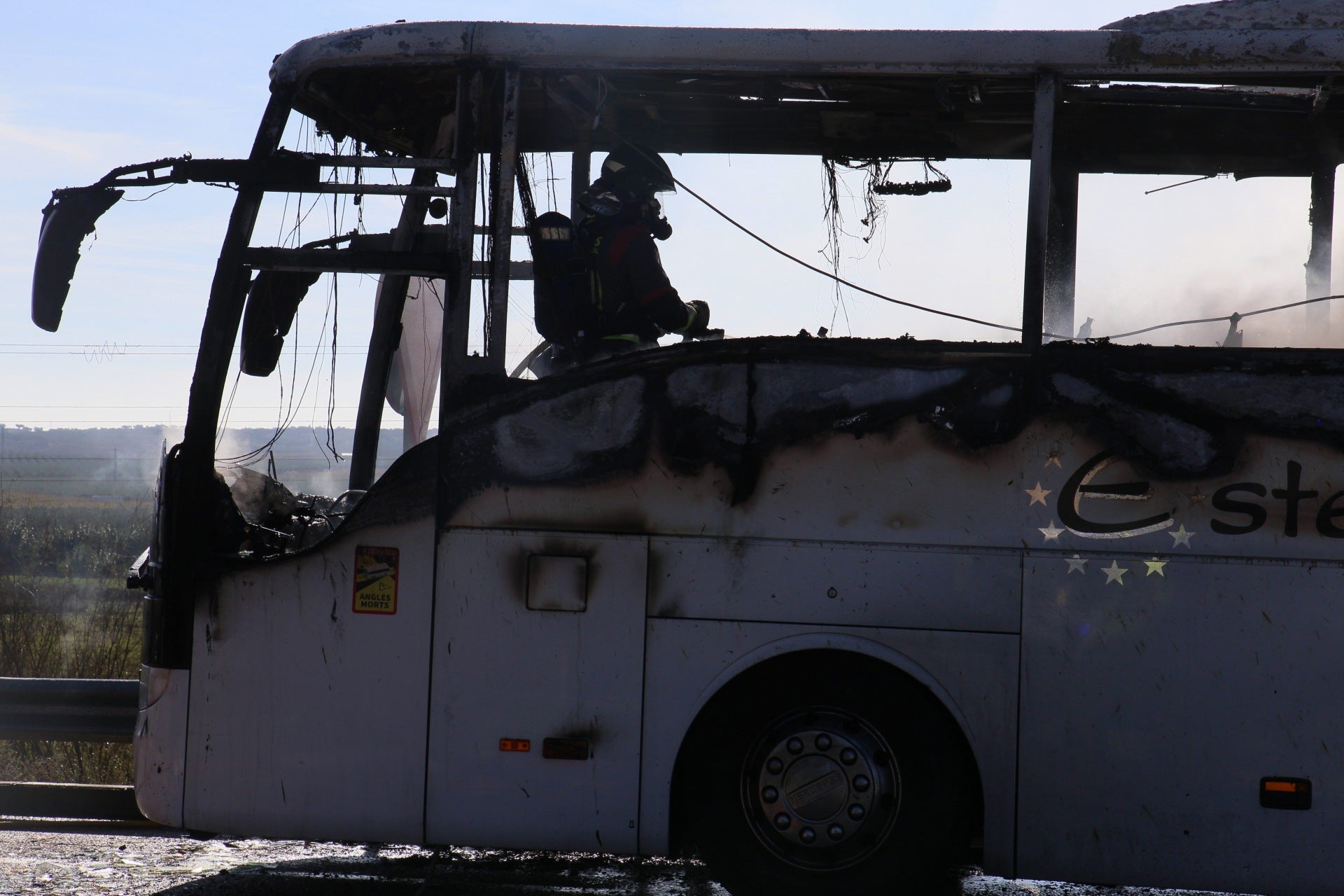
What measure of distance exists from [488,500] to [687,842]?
1395 millimetres

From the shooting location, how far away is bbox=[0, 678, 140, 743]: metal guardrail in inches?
244

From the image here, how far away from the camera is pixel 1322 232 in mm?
5141

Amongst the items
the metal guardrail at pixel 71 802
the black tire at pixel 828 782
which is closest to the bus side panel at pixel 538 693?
the black tire at pixel 828 782

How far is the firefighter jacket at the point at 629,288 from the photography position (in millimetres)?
4688

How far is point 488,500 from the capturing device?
4160 millimetres

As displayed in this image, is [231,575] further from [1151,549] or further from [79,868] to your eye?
[1151,549]

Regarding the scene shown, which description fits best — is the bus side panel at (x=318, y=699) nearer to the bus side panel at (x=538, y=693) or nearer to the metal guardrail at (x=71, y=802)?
the bus side panel at (x=538, y=693)

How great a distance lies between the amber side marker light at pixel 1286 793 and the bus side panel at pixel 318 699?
2.78 metres

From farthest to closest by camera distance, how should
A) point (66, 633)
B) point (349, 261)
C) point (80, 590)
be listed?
point (80, 590) < point (66, 633) < point (349, 261)

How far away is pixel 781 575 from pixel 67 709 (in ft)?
14.0

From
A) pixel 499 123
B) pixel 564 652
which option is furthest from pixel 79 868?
pixel 499 123

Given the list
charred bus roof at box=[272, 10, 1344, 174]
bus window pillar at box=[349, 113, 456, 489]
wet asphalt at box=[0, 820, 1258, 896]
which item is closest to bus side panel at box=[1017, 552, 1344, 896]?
wet asphalt at box=[0, 820, 1258, 896]

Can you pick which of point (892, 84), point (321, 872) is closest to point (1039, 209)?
point (892, 84)

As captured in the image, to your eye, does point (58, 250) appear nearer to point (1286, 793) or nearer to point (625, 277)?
point (625, 277)
